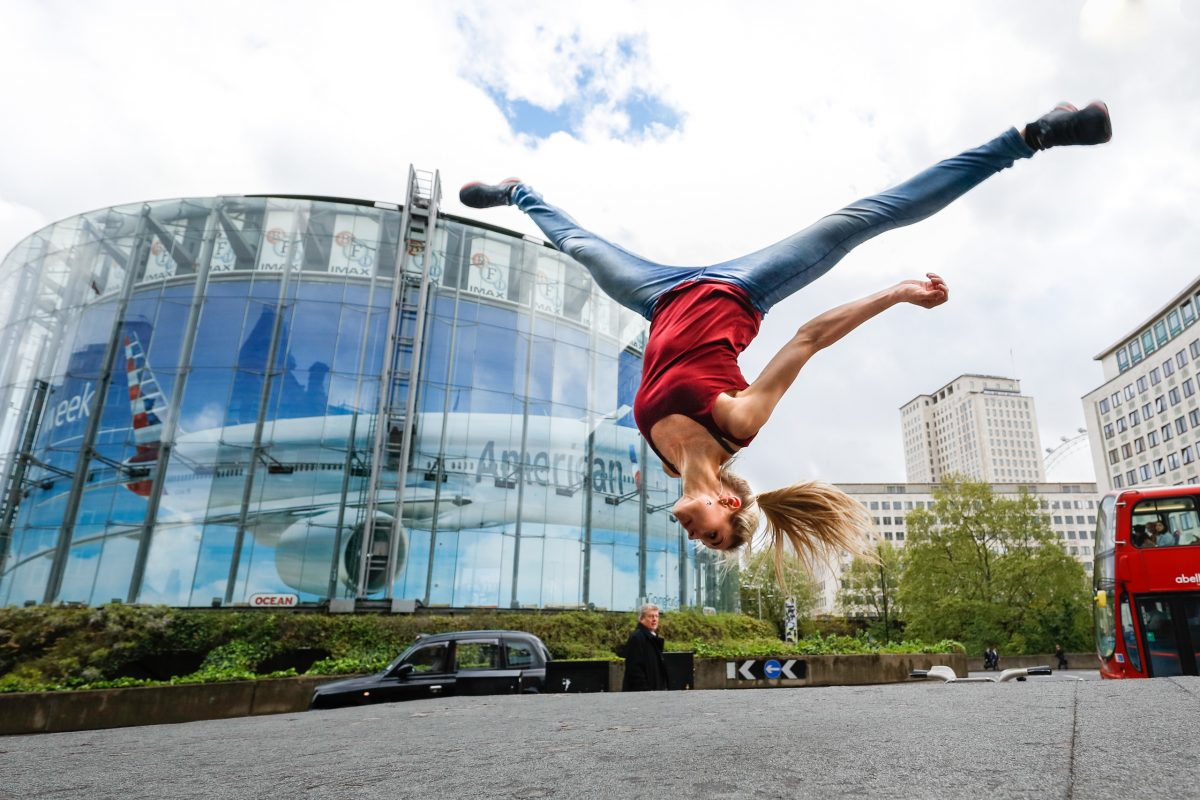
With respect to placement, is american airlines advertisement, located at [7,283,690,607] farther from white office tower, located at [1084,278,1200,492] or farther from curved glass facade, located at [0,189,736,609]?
white office tower, located at [1084,278,1200,492]

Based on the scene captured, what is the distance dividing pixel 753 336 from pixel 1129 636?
1067 cm

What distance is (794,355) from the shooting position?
3723 millimetres

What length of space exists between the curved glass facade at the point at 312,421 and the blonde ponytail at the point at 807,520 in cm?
1735

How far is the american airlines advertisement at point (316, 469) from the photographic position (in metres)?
20.0

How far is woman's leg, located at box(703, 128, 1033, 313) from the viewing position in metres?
4.30

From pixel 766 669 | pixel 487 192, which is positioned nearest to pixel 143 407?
pixel 766 669

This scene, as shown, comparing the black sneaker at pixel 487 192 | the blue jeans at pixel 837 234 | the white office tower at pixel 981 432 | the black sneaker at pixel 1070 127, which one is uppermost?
the white office tower at pixel 981 432

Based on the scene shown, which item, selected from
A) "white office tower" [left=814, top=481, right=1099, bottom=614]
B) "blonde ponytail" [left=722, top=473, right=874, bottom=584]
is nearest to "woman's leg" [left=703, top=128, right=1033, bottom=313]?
"blonde ponytail" [left=722, top=473, right=874, bottom=584]

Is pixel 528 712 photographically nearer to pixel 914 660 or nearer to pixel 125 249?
pixel 914 660

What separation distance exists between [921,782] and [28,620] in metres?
14.7

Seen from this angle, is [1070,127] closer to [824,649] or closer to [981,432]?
[824,649]

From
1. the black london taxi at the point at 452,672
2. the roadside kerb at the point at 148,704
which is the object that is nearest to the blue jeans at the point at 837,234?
the black london taxi at the point at 452,672

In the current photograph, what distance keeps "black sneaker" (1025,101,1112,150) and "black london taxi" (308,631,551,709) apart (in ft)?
27.5

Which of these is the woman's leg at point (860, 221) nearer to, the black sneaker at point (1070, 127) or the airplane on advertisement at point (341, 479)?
the black sneaker at point (1070, 127)
